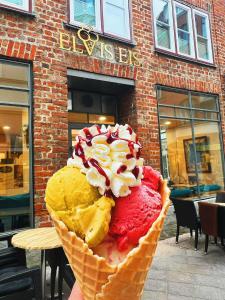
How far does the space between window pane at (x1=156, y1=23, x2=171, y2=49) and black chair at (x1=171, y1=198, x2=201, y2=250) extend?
4.00 m

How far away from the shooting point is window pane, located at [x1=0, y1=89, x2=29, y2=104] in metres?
4.72

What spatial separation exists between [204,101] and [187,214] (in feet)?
11.5

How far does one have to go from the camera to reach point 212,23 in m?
8.12

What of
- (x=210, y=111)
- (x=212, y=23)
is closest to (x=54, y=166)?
(x=210, y=111)

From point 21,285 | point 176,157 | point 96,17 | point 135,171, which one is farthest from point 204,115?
point 135,171

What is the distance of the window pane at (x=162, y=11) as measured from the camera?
23.0 ft

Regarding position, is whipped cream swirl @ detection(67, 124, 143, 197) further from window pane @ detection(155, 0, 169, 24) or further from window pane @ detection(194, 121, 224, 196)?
window pane @ detection(155, 0, 169, 24)

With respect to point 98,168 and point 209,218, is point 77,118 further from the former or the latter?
point 98,168

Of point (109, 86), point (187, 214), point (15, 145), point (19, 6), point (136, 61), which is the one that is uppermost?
point (19, 6)

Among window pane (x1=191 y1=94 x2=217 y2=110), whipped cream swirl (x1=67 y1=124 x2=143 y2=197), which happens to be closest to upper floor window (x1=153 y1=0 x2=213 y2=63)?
window pane (x1=191 y1=94 x2=217 y2=110)

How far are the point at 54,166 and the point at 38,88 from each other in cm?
144

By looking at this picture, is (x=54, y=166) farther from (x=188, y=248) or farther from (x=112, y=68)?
(x=188, y=248)

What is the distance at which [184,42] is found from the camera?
297 inches

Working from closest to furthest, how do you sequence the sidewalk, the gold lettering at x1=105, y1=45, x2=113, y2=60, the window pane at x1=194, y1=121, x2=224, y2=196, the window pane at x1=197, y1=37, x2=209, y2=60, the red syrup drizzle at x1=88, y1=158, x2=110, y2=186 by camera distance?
the red syrup drizzle at x1=88, y1=158, x2=110, y2=186, the sidewalk, the gold lettering at x1=105, y1=45, x2=113, y2=60, the window pane at x1=194, y1=121, x2=224, y2=196, the window pane at x1=197, y1=37, x2=209, y2=60
